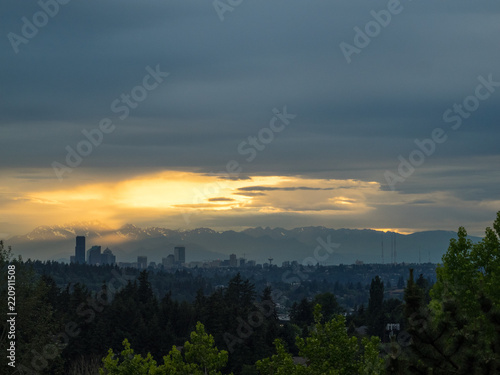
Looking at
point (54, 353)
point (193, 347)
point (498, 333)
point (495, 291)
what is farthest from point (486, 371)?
point (54, 353)

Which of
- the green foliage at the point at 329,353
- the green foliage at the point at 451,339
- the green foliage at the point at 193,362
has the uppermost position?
the green foliage at the point at 451,339

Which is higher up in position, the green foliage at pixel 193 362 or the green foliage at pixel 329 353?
the green foliage at pixel 329 353

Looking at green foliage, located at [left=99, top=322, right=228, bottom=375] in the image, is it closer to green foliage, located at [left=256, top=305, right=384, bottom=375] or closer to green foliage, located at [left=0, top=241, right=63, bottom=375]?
green foliage, located at [left=256, top=305, right=384, bottom=375]

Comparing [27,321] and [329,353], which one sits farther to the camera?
[27,321]

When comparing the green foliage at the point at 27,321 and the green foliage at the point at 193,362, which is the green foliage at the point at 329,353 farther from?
the green foliage at the point at 27,321

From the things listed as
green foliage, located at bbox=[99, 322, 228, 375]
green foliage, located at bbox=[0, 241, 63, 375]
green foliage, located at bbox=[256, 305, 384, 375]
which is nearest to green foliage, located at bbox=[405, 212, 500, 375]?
green foliage, located at bbox=[256, 305, 384, 375]

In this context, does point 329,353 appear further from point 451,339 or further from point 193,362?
point 451,339

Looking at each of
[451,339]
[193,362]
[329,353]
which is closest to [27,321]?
[193,362]

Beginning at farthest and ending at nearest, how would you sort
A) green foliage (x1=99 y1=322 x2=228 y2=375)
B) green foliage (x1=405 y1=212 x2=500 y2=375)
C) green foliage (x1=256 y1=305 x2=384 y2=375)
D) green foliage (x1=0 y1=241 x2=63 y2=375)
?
green foliage (x1=0 y1=241 x2=63 y2=375) < green foliage (x1=99 y1=322 x2=228 y2=375) < green foliage (x1=256 y1=305 x2=384 y2=375) < green foliage (x1=405 y1=212 x2=500 y2=375)

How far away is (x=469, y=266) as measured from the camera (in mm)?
34781

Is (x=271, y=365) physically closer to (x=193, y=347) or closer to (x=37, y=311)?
(x=193, y=347)

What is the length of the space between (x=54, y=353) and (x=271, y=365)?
90.6ft

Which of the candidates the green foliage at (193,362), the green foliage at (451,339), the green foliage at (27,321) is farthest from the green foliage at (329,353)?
the green foliage at (27,321)

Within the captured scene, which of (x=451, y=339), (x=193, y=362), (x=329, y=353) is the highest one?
(x=451, y=339)
